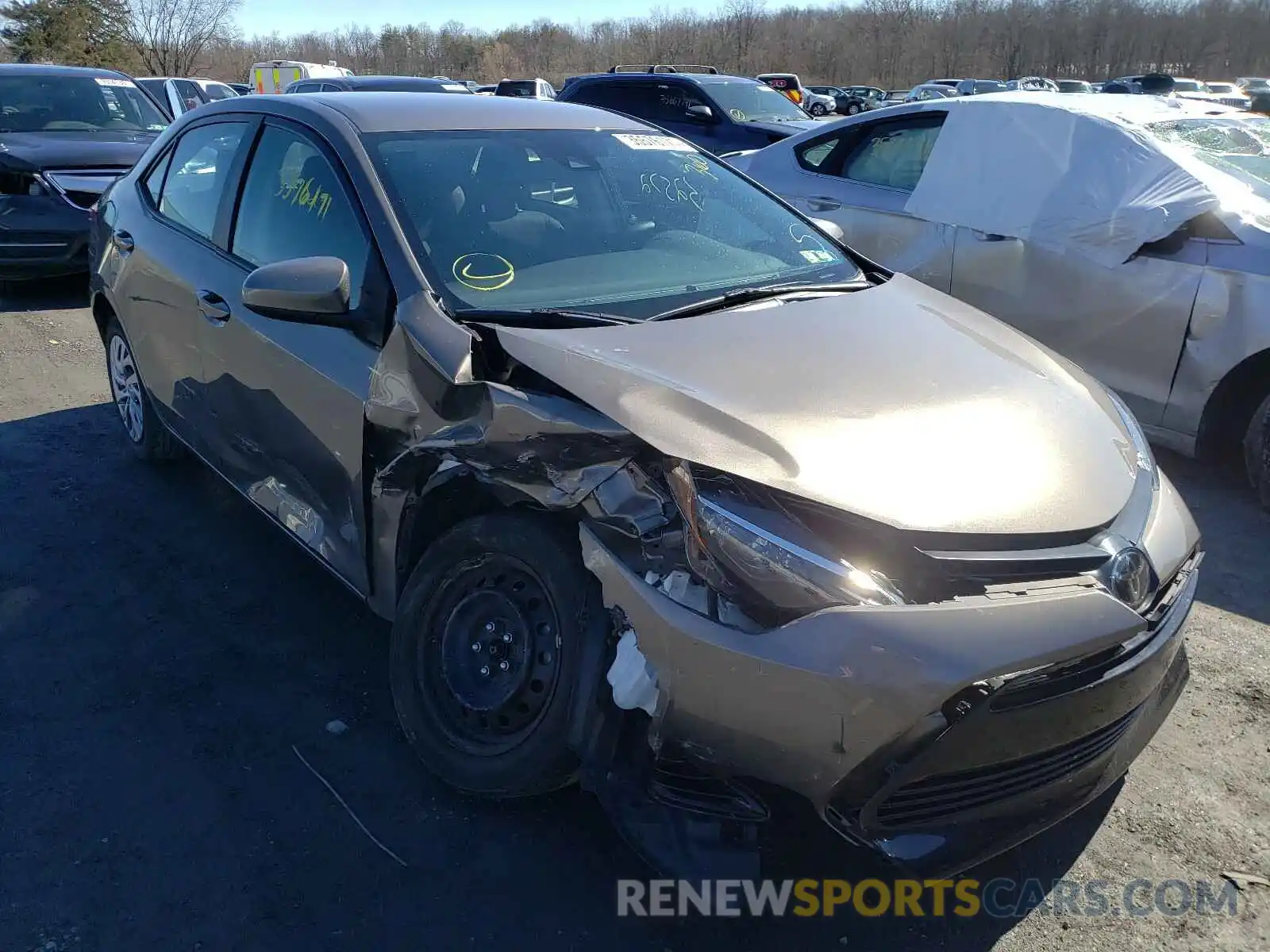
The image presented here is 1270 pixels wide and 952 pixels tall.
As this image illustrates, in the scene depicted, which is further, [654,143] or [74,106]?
[74,106]

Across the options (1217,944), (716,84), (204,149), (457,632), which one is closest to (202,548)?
(204,149)

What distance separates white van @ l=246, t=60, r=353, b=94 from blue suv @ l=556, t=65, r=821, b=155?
41.6ft

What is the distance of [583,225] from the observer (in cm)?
324

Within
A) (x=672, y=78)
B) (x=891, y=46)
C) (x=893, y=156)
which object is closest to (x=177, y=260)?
(x=893, y=156)

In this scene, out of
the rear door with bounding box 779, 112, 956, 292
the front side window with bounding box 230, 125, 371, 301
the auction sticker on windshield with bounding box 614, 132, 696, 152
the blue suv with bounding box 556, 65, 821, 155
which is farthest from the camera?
the blue suv with bounding box 556, 65, 821, 155

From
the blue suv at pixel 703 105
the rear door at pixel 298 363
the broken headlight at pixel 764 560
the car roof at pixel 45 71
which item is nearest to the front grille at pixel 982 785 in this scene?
the broken headlight at pixel 764 560

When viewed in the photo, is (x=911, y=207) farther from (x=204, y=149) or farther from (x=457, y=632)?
(x=457, y=632)

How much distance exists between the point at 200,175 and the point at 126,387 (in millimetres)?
1353

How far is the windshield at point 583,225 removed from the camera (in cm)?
288

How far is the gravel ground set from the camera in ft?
7.49

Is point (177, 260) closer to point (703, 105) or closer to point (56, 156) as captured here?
point (56, 156)

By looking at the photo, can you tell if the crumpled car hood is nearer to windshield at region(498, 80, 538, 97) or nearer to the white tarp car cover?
the white tarp car cover

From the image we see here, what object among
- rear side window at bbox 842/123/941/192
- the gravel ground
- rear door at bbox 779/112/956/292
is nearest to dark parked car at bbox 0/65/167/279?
the gravel ground

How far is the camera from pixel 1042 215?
16.7 ft
